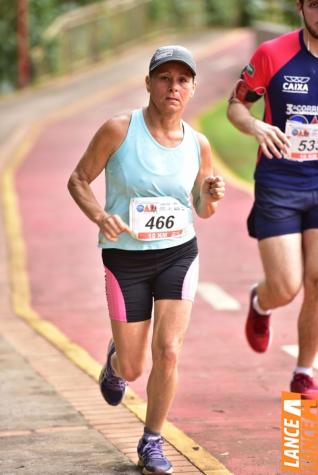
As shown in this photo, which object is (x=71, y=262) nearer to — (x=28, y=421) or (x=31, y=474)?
(x=28, y=421)

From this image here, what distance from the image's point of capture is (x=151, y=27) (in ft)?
153

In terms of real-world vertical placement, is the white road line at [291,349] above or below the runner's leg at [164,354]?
below

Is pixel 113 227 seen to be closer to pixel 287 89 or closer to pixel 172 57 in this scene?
pixel 172 57

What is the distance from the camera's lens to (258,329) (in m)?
8.14

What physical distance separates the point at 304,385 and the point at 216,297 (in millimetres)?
3973

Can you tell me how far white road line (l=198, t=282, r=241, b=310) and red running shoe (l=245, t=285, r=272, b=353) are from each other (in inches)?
107

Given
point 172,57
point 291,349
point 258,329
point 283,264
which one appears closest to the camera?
point 172,57

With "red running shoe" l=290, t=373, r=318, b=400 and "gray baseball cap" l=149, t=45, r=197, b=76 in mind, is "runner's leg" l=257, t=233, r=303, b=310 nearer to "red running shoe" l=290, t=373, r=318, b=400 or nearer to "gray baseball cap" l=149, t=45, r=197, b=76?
"red running shoe" l=290, t=373, r=318, b=400

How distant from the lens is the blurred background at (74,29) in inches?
1422

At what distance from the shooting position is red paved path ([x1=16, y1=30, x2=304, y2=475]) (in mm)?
6922

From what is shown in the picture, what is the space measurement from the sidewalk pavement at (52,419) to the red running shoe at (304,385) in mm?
940

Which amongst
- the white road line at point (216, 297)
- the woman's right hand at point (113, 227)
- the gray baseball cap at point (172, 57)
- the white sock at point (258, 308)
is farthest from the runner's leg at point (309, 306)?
the white road line at point (216, 297)

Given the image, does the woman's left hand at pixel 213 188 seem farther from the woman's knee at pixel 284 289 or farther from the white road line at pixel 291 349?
the white road line at pixel 291 349

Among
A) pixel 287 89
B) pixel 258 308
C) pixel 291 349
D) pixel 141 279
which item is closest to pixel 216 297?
pixel 291 349
